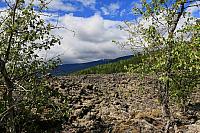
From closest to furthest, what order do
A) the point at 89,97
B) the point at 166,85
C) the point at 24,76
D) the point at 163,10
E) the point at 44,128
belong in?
the point at 24,76, the point at 163,10, the point at 166,85, the point at 44,128, the point at 89,97

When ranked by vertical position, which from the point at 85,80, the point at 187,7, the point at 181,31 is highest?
the point at 187,7

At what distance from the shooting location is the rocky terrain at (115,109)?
3219 centimetres

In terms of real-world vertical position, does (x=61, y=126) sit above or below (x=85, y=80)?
below

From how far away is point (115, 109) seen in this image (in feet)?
120

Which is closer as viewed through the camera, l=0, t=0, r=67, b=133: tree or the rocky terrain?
l=0, t=0, r=67, b=133: tree

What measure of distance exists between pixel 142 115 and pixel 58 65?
16460mm

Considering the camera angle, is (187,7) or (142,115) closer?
(187,7)

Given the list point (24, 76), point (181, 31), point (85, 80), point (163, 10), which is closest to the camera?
point (24, 76)

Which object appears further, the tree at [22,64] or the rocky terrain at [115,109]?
the rocky terrain at [115,109]

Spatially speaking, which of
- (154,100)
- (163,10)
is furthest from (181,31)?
(154,100)

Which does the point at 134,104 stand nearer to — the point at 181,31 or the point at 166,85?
the point at 166,85

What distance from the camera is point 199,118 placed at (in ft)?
114

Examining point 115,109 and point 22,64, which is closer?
point 22,64

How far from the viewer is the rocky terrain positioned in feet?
106
